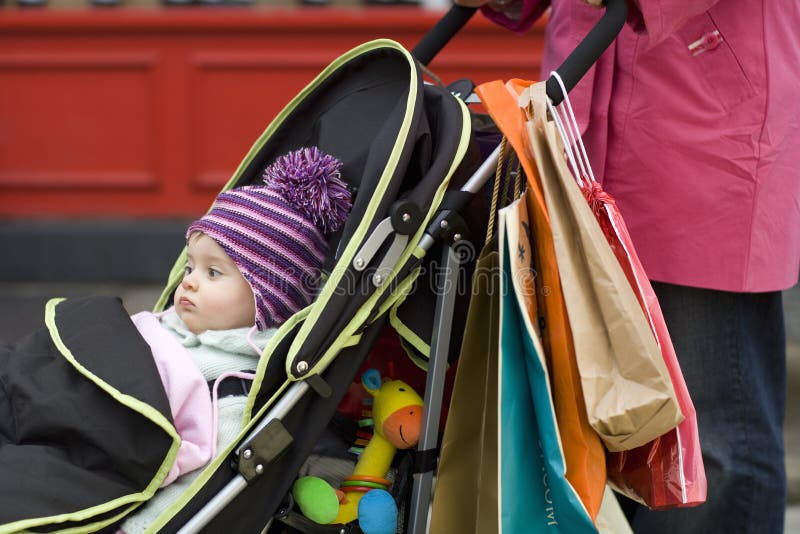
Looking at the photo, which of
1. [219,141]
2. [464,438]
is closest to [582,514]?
[464,438]

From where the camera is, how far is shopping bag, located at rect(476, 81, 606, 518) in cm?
Answer: 190

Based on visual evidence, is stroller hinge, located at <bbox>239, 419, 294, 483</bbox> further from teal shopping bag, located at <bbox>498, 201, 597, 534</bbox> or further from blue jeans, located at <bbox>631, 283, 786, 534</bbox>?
blue jeans, located at <bbox>631, 283, 786, 534</bbox>

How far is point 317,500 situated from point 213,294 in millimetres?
521

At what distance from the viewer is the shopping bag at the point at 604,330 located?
1815mm

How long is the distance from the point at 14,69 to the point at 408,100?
3.92m

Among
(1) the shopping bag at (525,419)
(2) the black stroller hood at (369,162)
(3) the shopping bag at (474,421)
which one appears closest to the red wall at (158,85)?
(2) the black stroller hood at (369,162)

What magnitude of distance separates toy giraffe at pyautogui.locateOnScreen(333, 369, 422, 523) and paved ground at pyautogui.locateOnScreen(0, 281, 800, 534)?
1.96m

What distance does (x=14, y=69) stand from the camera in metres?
5.40

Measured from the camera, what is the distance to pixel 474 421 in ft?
6.98

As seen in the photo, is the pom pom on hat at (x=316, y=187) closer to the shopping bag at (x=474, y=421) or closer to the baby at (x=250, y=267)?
the baby at (x=250, y=267)

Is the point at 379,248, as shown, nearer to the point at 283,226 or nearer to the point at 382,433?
the point at 283,226

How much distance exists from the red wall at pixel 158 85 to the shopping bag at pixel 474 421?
3470mm

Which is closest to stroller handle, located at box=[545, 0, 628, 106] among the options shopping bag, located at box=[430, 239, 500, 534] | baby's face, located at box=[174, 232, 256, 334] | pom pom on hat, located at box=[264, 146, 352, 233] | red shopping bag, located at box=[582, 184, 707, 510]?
red shopping bag, located at box=[582, 184, 707, 510]

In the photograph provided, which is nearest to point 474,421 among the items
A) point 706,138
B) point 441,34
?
point 706,138
